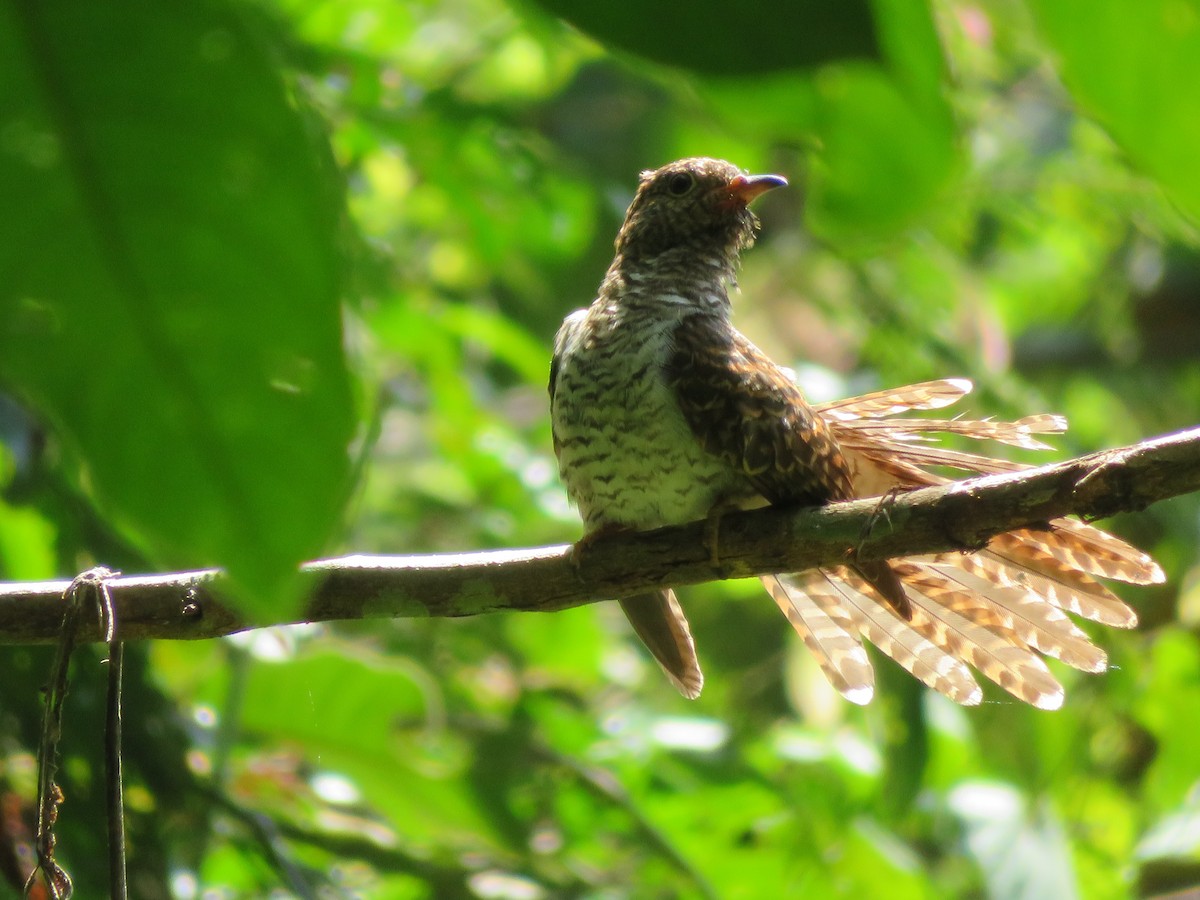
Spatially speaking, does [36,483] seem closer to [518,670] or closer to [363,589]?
[363,589]

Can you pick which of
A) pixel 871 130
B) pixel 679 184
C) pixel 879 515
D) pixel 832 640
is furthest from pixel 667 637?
pixel 871 130

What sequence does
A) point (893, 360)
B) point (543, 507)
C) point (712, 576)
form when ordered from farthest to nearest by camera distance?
point (893, 360) < point (543, 507) < point (712, 576)

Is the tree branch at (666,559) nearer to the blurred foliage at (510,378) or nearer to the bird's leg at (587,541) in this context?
the bird's leg at (587,541)

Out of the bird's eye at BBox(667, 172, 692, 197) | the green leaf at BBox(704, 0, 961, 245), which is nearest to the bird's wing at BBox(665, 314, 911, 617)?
the bird's eye at BBox(667, 172, 692, 197)

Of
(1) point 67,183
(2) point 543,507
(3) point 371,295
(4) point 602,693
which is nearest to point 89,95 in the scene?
(1) point 67,183

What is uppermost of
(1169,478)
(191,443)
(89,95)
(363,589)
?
Answer: (363,589)

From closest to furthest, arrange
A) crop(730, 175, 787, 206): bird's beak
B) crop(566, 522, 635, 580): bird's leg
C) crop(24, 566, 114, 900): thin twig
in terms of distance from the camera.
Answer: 1. crop(24, 566, 114, 900): thin twig
2. crop(566, 522, 635, 580): bird's leg
3. crop(730, 175, 787, 206): bird's beak

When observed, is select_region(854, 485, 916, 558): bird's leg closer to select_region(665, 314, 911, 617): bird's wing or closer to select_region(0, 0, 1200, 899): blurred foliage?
select_region(0, 0, 1200, 899): blurred foliage
